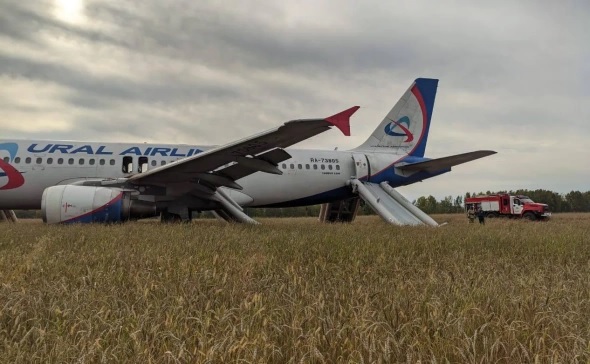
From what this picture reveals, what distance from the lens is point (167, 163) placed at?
15.0 m

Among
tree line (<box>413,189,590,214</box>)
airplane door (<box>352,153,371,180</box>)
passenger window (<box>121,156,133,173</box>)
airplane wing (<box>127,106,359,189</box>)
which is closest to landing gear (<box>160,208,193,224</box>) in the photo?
airplane wing (<box>127,106,359,189</box>)

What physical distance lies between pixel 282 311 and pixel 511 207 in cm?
3681

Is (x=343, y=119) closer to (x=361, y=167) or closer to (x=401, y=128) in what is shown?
(x=361, y=167)

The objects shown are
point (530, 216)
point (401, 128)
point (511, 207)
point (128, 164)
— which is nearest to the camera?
point (128, 164)

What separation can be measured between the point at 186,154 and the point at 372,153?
8.52 metres

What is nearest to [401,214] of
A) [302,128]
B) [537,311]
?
[302,128]

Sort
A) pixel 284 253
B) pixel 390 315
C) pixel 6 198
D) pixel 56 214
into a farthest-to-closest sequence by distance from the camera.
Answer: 1. pixel 6 198
2. pixel 56 214
3. pixel 284 253
4. pixel 390 315

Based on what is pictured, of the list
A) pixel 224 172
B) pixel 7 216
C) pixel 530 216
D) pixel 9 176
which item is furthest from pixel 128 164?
pixel 530 216

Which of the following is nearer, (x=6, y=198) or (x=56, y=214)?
(x=56, y=214)

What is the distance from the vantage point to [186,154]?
15531 millimetres

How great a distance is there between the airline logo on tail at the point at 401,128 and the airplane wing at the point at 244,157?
9235 millimetres

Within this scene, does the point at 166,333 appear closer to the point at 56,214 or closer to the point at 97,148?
the point at 56,214

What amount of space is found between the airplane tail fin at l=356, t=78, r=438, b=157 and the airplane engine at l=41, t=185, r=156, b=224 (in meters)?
11.5

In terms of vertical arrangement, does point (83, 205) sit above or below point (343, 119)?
below
